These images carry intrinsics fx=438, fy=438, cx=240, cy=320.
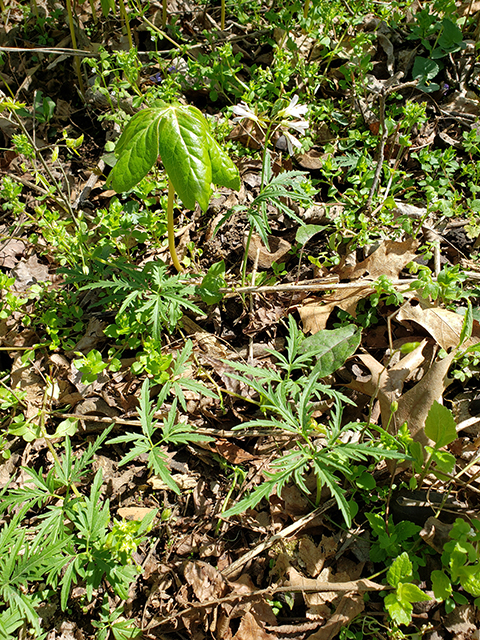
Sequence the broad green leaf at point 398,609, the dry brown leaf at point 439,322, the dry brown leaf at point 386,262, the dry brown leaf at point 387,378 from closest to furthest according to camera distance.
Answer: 1. the broad green leaf at point 398,609
2. the dry brown leaf at point 387,378
3. the dry brown leaf at point 439,322
4. the dry brown leaf at point 386,262

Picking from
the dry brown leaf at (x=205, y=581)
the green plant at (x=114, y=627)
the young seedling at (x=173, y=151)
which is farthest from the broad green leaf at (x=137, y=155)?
the green plant at (x=114, y=627)

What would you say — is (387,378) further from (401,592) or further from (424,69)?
(424,69)

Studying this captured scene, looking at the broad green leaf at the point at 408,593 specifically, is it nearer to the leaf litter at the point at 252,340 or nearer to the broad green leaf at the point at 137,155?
the leaf litter at the point at 252,340

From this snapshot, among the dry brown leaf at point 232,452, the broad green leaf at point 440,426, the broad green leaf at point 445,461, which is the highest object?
the broad green leaf at point 440,426

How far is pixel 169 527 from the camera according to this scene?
2.26 m

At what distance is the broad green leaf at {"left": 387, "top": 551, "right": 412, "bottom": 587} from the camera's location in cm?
183

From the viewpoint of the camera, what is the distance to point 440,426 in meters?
2.04

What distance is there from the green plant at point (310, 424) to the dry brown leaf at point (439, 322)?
1.14 ft

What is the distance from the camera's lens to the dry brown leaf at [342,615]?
1909 millimetres

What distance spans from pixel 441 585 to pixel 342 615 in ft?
1.46

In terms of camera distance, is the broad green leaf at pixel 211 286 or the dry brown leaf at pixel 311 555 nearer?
the dry brown leaf at pixel 311 555

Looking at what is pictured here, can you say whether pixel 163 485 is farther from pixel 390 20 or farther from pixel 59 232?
pixel 390 20

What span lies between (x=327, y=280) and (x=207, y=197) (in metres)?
1.11

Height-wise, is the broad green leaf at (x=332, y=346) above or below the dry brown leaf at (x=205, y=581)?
above
